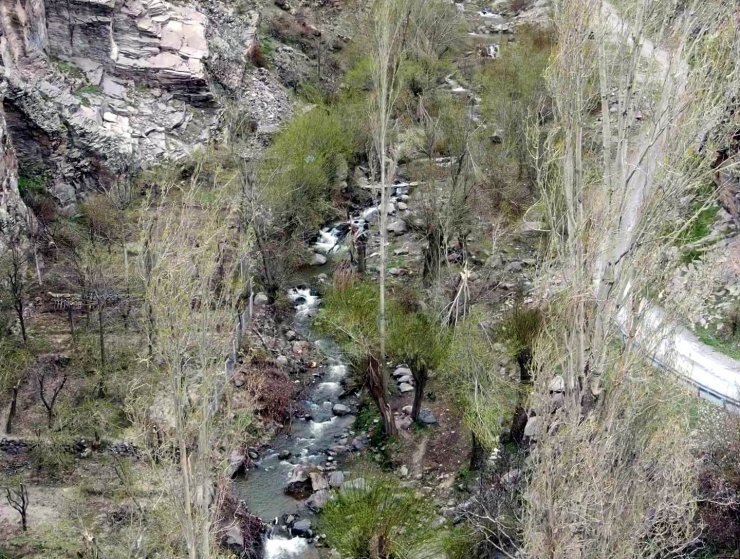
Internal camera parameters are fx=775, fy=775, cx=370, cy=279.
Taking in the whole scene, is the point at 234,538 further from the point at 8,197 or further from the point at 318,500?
the point at 8,197

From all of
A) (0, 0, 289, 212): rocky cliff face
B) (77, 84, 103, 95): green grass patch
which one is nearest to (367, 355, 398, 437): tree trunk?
(0, 0, 289, 212): rocky cliff face

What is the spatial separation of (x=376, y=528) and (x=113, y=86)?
20.7m

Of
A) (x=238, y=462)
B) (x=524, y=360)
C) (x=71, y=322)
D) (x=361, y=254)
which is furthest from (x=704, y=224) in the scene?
(x=71, y=322)

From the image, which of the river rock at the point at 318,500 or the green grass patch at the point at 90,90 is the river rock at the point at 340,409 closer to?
the river rock at the point at 318,500

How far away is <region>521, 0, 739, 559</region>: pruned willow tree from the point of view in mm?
10070

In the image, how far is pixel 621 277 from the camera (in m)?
10.9

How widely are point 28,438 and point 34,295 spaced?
18.3ft

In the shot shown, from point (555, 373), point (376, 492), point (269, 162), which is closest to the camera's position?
point (555, 373)

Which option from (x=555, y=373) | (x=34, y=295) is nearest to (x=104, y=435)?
(x=34, y=295)

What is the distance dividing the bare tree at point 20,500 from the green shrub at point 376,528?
5.53 meters

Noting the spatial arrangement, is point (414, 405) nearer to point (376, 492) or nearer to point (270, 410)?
point (270, 410)

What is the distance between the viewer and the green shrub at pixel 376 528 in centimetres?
1332

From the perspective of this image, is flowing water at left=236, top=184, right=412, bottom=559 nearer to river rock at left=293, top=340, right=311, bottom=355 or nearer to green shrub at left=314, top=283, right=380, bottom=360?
river rock at left=293, top=340, right=311, bottom=355

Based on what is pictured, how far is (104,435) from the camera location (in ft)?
55.8
